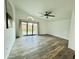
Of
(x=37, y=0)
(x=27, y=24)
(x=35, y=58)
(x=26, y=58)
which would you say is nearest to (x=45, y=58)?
(x=35, y=58)

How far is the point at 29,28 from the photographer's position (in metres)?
14.1

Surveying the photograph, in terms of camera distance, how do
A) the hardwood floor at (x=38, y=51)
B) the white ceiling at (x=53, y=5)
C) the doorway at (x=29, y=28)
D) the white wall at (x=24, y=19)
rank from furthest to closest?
the doorway at (x=29, y=28)
the white wall at (x=24, y=19)
the white ceiling at (x=53, y=5)
the hardwood floor at (x=38, y=51)

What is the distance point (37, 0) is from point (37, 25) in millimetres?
7497

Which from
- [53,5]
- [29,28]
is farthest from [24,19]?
[53,5]

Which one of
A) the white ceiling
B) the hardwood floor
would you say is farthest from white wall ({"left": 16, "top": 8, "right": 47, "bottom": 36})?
the hardwood floor

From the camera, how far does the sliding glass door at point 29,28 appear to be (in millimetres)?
13461

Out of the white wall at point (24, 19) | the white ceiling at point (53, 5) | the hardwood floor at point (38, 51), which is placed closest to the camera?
the hardwood floor at point (38, 51)

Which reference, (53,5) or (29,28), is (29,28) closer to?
(29,28)

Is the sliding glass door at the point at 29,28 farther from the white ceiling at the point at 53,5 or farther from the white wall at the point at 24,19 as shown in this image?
the white ceiling at the point at 53,5

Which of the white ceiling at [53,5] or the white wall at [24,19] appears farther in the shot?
the white wall at [24,19]

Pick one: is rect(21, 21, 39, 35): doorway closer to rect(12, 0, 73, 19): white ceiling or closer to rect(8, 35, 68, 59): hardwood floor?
rect(12, 0, 73, 19): white ceiling

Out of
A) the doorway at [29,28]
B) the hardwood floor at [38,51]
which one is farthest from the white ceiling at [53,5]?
the doorway at [29,28]

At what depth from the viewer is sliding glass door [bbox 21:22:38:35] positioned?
13461mm
